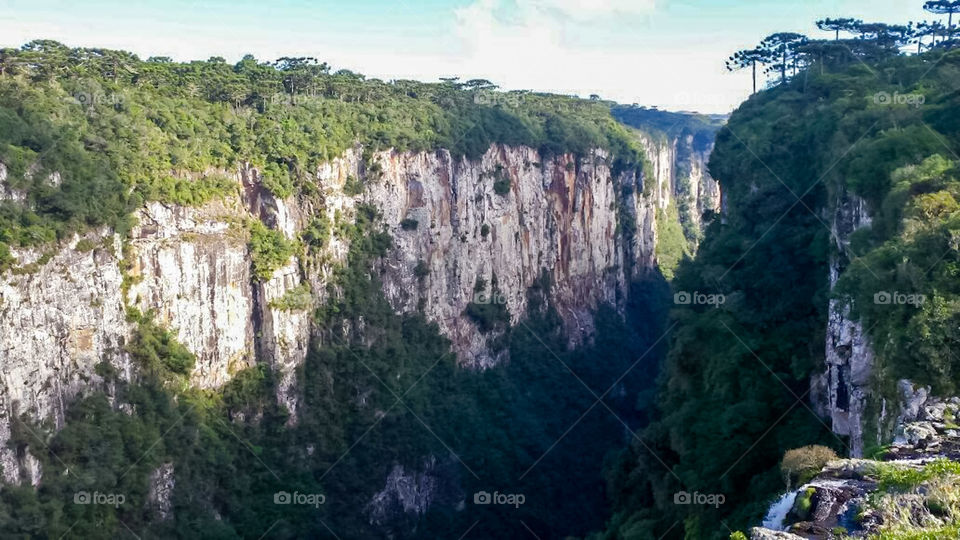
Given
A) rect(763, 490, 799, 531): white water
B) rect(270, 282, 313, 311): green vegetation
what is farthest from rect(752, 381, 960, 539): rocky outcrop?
rect(270, 282, 313, 311): green vegetation

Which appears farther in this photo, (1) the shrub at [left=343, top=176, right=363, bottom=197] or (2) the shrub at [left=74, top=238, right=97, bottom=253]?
(1) the shrub at [left=343, top=176, right=363, bottom=197]

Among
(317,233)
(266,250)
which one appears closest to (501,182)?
(317,233)

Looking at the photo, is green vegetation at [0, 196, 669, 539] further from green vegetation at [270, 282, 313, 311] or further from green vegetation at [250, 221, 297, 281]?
green vegetation at [250, 221, 297, 281]

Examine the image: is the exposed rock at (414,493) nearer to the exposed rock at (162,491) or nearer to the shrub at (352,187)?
the exposed rock at (162,491)

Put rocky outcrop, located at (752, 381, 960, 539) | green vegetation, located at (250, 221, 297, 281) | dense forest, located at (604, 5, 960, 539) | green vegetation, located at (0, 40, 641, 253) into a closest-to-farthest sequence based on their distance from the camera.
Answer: rocky outcrop, located at (752, 381, 960, 539), dense forest, located at (604, 5, 960, 539), green vegetation, located at (0, 40, 641, 253), green vegetation, located at (250, 221, 297, 281)

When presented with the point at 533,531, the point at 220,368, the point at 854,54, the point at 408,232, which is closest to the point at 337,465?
→ the point at 220,368

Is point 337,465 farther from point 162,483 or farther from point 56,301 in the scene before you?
point 56,301

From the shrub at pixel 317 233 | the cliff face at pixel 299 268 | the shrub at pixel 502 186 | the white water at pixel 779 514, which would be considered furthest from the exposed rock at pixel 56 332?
the shrub at pixel 502 186
